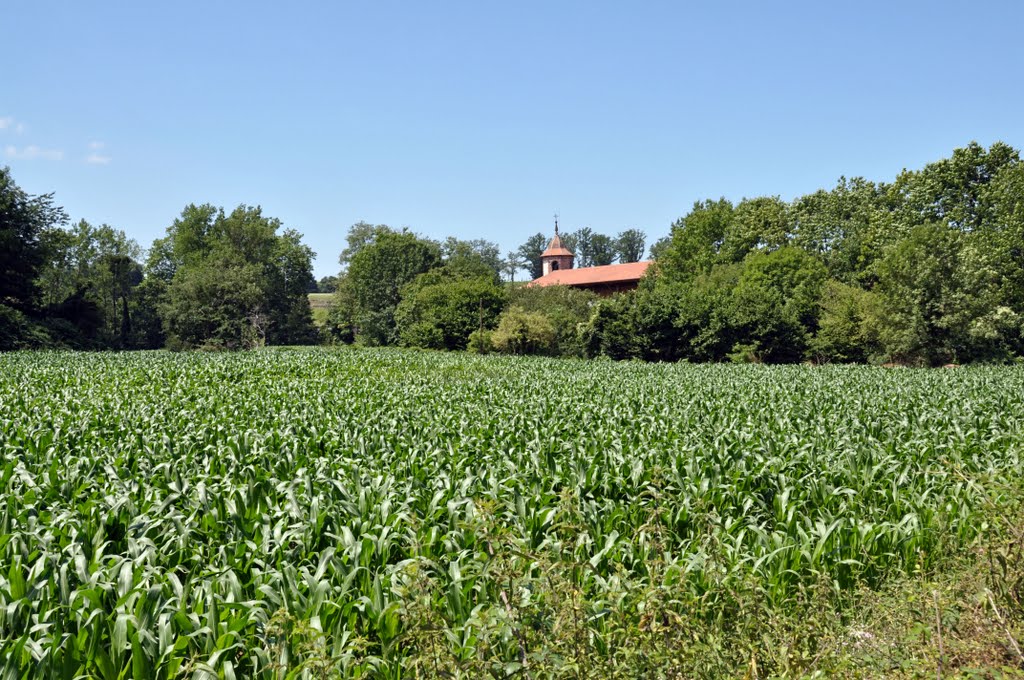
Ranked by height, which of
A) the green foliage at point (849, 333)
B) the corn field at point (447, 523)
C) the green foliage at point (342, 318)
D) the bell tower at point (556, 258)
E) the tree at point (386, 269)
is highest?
the bell tower at point (556, 258)

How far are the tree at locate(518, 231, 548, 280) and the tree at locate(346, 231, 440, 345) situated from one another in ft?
271

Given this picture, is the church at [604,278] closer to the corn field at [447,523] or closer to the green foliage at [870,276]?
the green foliage at [870,276]

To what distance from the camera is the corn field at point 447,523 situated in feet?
11.7

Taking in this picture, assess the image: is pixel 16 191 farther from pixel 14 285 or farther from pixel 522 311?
pixel 522 311

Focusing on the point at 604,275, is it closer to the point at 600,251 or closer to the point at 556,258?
the point at 556,258

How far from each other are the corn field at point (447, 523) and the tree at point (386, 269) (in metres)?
55.2

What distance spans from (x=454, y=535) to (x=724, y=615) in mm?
2150

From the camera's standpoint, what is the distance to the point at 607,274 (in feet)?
299

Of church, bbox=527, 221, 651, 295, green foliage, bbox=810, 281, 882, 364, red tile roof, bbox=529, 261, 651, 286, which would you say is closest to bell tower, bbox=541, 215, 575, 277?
church, bbox=527, 221, 651, 295

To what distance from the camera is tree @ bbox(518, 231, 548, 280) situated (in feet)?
508

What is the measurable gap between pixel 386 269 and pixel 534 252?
86.9 meters

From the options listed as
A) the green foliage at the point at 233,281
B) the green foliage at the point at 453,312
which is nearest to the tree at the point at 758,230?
the green foliage at the point at 453,312

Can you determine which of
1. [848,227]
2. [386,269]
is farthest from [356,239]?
[848,227]

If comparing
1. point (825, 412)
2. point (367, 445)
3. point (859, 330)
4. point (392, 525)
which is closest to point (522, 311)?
point (859, 330)
